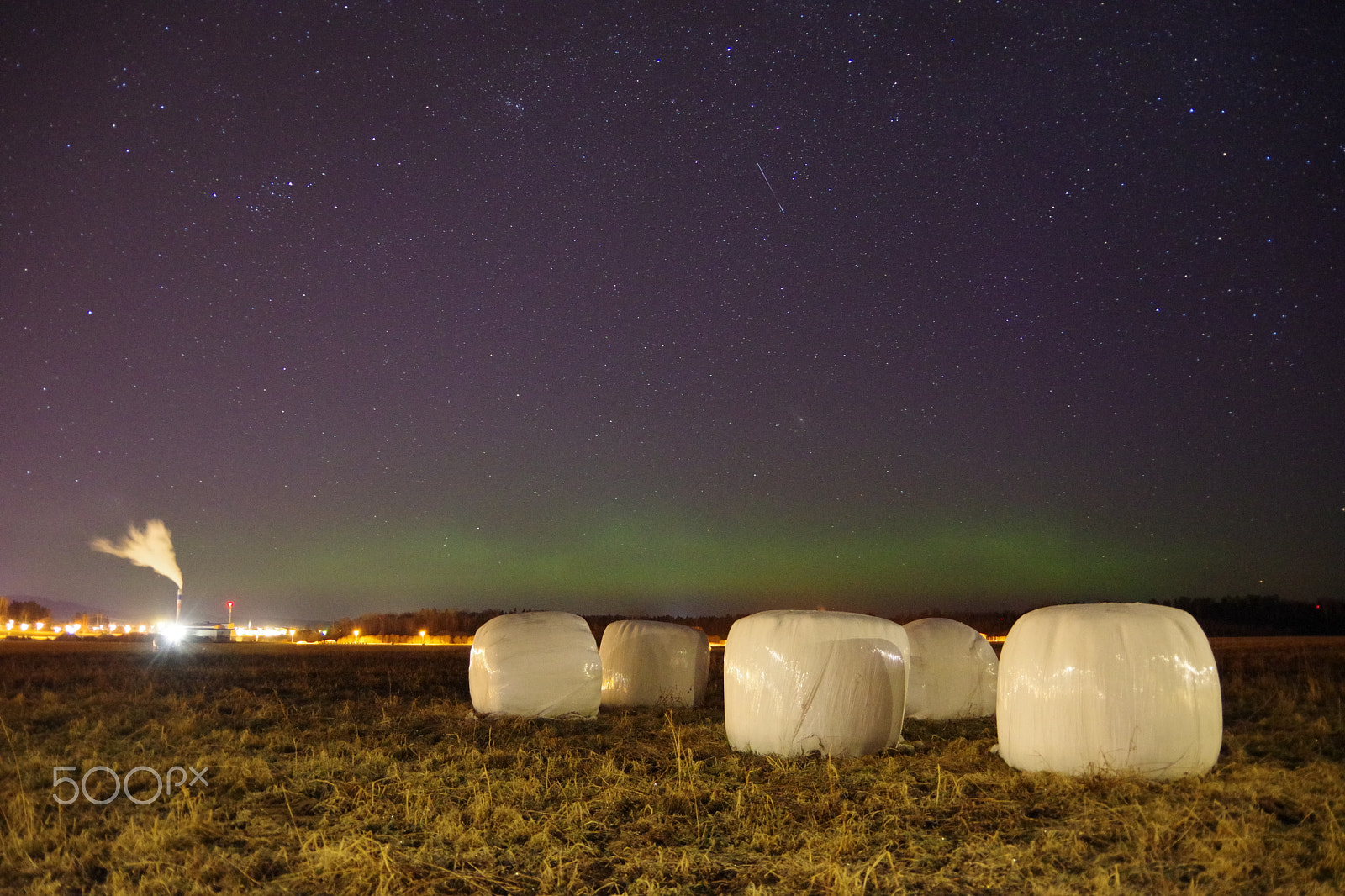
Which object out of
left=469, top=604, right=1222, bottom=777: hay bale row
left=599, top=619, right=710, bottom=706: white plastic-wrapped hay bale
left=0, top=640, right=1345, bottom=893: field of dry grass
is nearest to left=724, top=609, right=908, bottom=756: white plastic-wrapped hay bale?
left=469, top=604, right=1222, bottom=777: hay bale row

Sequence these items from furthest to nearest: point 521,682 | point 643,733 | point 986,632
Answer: point 986,632, point 521,682, point 643,733

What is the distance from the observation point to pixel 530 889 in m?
6.28

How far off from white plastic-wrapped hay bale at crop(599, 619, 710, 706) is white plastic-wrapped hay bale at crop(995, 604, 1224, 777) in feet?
22.6

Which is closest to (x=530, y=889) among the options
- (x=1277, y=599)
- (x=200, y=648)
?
(x=200, y=648)

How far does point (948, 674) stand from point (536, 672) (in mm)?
6007

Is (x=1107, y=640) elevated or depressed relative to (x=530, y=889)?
elevated

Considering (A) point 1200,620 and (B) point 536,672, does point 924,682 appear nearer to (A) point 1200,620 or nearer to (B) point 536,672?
(B) point 536,672

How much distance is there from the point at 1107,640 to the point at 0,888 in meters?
8.81

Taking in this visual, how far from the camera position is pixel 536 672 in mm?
13531

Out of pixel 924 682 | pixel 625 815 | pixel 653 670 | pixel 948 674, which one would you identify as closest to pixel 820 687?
pixel 625 815

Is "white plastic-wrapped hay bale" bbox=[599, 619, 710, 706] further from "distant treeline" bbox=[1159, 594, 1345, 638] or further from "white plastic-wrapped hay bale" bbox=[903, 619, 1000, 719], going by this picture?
"distant treeline" bbox=[1159, 594, 1345, 638]

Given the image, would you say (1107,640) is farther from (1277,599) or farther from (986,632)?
(1277,599)

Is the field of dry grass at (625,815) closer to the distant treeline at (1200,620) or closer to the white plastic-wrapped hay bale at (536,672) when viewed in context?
the white plastic-wrapped hay bale at (536,672)

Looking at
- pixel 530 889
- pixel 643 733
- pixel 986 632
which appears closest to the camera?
pixel 530 889
